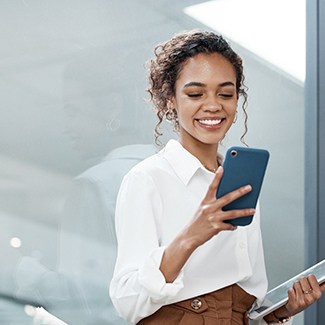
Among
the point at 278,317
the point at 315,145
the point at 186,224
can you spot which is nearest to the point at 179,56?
the point at 186,224

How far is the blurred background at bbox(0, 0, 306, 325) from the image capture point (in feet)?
6.77

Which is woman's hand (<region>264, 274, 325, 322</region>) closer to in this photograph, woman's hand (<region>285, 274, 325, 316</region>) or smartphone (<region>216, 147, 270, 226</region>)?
woman's hand (<region>285, 274, 325, 316</region>)

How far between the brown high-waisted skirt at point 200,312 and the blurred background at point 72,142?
1.83 ft

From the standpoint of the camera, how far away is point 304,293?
165 cm

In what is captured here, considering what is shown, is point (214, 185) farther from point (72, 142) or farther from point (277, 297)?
point (72, 142)

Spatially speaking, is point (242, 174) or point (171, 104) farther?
point (171, 104)

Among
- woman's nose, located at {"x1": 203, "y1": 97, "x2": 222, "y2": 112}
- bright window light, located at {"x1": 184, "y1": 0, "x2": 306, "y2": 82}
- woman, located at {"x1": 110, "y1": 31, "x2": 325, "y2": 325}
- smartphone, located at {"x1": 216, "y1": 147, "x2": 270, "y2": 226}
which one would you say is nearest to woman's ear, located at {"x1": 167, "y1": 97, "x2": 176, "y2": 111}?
woman, located at {"x1": 110, "y1": 31, "x2": 325, "y2": 325}

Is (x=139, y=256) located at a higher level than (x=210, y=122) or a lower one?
lower

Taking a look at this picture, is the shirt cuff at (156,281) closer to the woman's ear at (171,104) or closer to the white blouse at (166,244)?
the white blouse at (166,244)

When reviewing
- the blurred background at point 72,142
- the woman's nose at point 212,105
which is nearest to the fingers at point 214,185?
the woman's nose at point 212,105

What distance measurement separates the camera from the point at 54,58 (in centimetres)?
211

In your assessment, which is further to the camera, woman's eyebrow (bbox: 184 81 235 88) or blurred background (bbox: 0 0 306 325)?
blurred background (bbox: 0 0 306 325)

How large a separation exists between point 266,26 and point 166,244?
110 centimetres

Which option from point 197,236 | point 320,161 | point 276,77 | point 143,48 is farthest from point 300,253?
point 197,236
